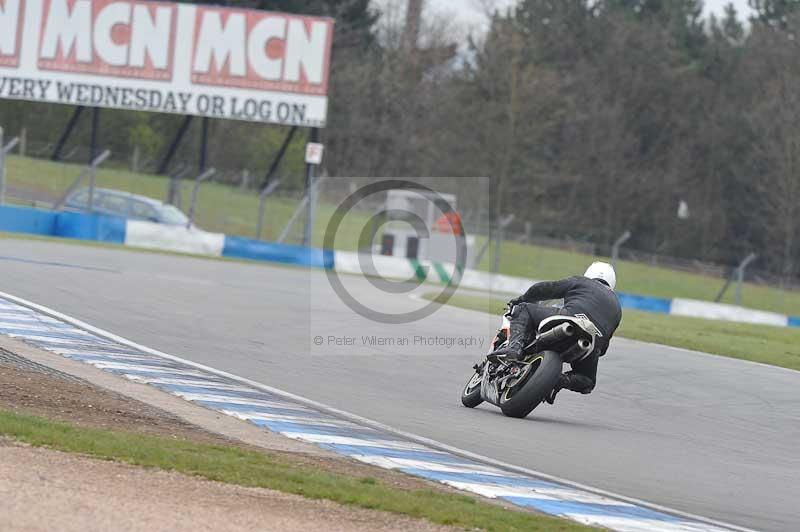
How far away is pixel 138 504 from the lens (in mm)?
6109

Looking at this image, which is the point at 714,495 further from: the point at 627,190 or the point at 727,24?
the point at 727,24

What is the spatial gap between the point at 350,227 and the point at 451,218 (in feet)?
10.1

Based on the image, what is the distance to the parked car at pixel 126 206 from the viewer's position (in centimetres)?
3322

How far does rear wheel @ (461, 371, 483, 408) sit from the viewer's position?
419 inches

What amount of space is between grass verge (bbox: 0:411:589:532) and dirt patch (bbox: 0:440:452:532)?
0.41 ft

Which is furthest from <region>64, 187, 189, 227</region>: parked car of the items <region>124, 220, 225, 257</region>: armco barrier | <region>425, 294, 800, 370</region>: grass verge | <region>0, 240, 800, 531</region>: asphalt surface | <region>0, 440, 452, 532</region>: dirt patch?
<region>0, 440, 452, 532</region>: dirt patch

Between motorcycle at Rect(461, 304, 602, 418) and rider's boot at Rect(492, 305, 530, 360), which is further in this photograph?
rider's boot at Rect(492, 305, 530, 360)

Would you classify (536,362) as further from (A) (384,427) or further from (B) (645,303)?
(B) (645,303)

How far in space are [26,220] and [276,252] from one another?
6.23 meters

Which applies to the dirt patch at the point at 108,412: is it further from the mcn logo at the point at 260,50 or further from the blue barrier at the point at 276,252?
the mcn logo at the point at 260,50

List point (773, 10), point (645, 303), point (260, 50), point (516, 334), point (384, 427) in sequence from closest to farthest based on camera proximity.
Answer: point (384, 427) < point (516, 334) < point (645, 303) < point (260, 50) < point (773, 10)

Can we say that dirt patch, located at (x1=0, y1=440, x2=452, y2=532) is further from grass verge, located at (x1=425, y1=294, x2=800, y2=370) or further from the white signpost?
the white signpost

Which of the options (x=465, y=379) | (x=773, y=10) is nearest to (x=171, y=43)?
(x=465, y=379)

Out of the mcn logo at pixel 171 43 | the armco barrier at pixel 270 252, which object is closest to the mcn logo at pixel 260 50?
the mcn logo at pixel 171 43
